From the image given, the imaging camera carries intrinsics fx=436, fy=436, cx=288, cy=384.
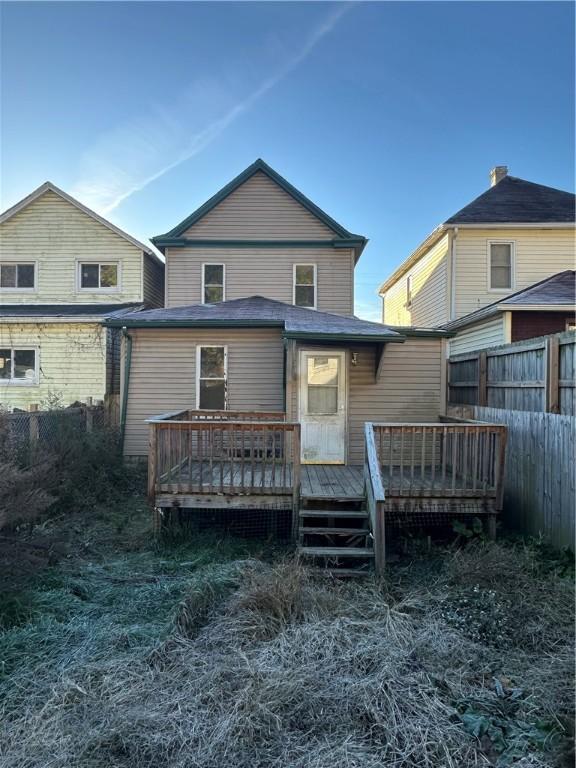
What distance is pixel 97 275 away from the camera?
14516 mm

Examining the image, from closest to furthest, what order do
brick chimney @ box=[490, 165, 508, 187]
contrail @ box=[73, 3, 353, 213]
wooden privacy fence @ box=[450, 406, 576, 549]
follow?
wooden privacy fence @ box=[450, 406, 576, 549], contrail @ box=[73, 3, 353, 213], brick chimney @ box=[490, 165, 508, 187]

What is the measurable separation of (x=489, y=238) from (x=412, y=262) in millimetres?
3965

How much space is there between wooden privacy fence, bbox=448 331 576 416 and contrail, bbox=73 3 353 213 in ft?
26.9

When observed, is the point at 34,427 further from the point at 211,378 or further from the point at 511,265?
the point at 511,265

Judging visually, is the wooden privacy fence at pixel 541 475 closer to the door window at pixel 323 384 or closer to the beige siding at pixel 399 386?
the beige siding at pixel 399 386

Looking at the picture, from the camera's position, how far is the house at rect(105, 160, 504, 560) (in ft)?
18.2

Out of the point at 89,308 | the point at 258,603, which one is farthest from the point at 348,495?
the point at 89,308

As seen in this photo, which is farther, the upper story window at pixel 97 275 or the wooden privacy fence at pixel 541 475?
the upper story window at pixel 97 275

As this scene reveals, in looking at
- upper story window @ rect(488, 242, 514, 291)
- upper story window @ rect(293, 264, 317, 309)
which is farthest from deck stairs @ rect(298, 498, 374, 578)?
upper story window @ rect(488, 242, 514, 291)

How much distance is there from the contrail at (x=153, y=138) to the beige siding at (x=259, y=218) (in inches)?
82.8

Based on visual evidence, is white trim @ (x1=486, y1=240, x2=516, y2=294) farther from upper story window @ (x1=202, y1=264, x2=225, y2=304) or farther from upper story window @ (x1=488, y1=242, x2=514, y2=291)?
upper story window @ (x1=202, y1=264, x2=225, y2=304)

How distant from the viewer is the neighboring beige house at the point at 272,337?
27.6 ft

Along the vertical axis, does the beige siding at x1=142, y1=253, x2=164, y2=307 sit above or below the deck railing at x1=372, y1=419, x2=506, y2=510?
above

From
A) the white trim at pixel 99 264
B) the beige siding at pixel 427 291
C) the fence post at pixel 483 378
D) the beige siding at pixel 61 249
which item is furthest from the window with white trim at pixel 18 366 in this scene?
the beige siding at pixel 427 291
